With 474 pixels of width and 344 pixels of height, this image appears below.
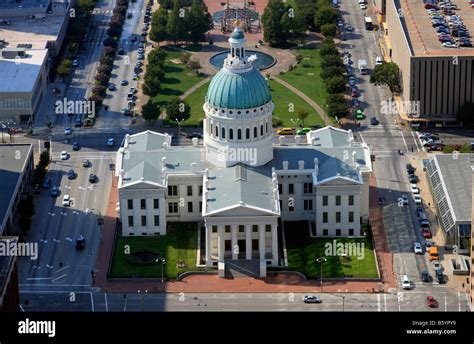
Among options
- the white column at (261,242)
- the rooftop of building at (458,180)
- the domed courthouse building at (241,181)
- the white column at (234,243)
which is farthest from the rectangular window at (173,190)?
the rooftop of building at (458,180)

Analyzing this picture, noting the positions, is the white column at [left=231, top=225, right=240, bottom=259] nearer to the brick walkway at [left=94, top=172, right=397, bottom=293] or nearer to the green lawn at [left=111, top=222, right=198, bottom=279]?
the brick walkway at [left=94, top=172, right=397, bottom=293]

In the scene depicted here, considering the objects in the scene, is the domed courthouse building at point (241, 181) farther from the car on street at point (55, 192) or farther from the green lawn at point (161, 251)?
the car on street at point (55, 192)

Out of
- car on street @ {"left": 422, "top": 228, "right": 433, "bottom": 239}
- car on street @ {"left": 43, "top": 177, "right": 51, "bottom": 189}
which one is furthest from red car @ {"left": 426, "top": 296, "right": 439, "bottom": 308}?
car on street @ {"left": 43, "top": 177, "right": 51, "bottom": 189}

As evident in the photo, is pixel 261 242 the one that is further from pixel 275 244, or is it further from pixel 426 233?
pixel 426 233

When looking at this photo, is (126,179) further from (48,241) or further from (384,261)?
(384,261)

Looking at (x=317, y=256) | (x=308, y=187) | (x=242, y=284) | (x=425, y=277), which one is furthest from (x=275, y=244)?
(x=425, y=277)
